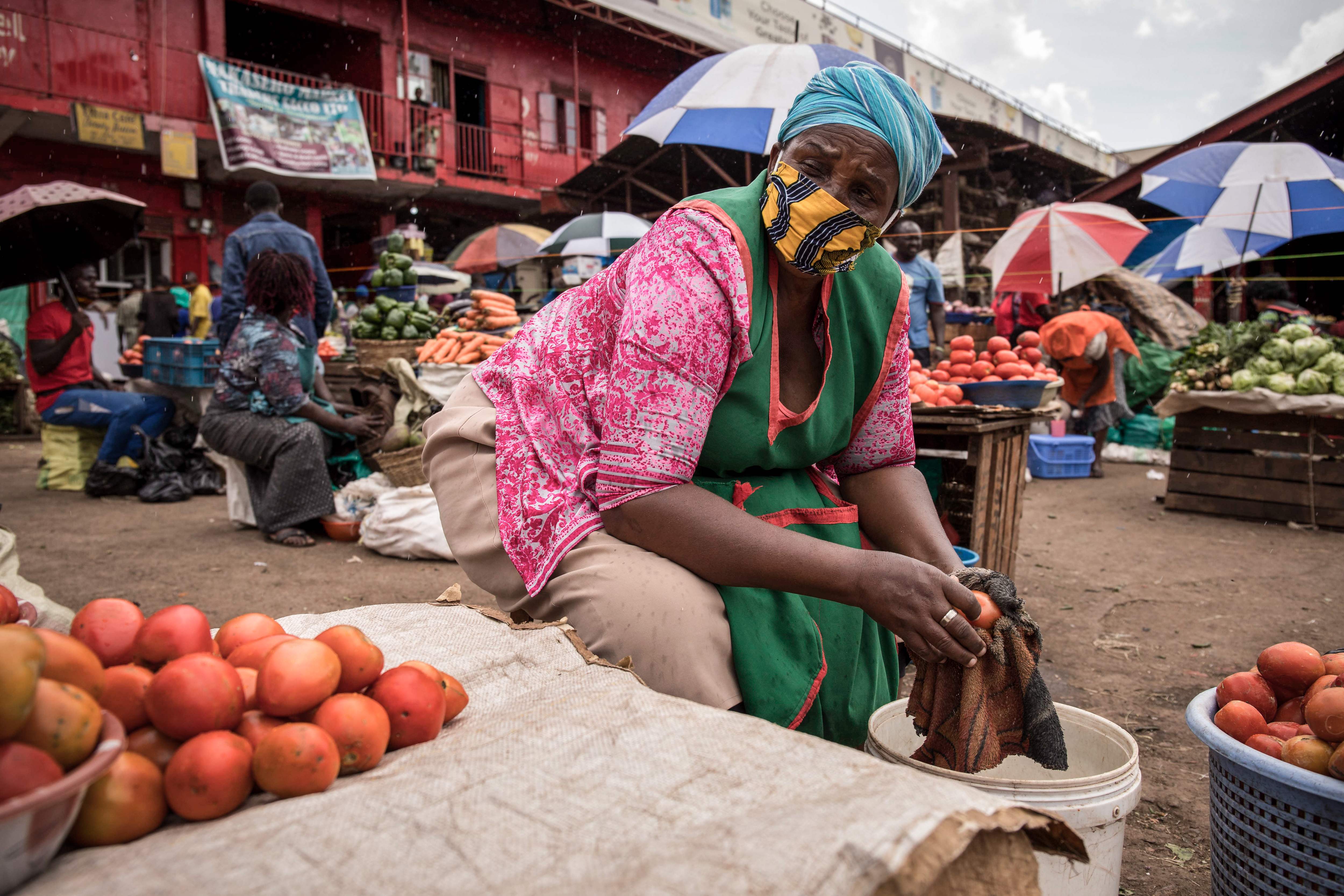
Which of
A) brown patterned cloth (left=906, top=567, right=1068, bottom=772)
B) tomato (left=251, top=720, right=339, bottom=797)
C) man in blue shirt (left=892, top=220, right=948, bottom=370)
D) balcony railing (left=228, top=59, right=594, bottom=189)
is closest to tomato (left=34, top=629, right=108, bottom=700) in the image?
tomato (left=251, top=720, right=339, bottom=797)

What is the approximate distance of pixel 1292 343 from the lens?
19.1 feet

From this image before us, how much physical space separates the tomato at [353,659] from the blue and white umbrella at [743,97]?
5137 mm

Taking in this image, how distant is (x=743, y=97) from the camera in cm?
597

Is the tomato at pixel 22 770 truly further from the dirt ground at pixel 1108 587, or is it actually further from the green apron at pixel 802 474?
the dirt ground at pixel 1108 587

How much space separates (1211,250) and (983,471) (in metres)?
9.40

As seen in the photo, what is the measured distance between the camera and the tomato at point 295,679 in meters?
1.15

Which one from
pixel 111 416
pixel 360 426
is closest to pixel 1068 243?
pixel 360 426

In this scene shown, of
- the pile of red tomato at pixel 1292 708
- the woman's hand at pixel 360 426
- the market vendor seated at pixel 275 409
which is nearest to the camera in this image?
the pile of red tomato at pixel 1292 708

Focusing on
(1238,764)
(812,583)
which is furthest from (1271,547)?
(812,583)

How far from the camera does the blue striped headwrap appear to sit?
1641 mm

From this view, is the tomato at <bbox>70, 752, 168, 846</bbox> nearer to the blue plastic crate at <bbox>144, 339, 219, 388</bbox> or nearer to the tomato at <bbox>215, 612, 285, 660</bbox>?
the tomato at <bbox>215, 612, 285, 660</bbox>

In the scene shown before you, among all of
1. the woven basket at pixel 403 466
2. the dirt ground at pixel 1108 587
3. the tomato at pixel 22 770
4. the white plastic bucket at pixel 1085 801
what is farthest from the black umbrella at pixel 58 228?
the white plastic bucket at pixel 1085 801

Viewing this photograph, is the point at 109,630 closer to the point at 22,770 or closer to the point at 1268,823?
the point at 22,770

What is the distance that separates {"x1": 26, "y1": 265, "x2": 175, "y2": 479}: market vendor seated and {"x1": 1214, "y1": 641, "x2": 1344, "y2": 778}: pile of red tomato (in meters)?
7.06
